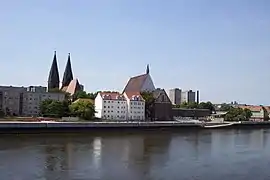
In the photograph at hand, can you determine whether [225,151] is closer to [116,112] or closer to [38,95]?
[116,112]

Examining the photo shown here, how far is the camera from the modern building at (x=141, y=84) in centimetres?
8062

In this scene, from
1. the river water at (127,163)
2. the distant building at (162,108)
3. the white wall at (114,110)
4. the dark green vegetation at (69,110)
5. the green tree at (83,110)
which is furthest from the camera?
the distant building at (162,108)

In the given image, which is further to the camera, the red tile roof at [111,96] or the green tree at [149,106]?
the green tree at [149,106]

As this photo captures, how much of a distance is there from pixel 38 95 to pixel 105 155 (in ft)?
160

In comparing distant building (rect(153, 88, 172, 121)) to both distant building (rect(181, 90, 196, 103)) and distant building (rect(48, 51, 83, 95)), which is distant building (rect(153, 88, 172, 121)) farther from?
distant building (rect(181, 90, 196, 103))

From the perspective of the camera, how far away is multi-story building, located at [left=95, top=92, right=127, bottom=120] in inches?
2522

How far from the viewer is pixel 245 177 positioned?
1753cm

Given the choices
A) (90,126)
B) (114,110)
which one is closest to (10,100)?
(114,110)

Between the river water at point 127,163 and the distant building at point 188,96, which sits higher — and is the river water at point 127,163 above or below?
below

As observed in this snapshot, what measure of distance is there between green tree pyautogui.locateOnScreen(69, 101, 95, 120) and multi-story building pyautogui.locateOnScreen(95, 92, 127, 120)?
7.62m

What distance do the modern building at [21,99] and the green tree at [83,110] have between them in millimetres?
14320

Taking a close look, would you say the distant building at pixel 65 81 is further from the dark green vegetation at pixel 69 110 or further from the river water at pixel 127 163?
the river water at pixel 127 163

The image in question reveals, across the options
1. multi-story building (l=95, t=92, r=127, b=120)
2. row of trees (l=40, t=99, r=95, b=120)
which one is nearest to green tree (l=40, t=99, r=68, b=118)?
row of trees (l=40, t=99, r=95, b=120)

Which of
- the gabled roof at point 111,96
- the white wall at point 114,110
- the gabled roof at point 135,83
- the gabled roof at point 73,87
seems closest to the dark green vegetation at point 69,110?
the white wall at point 114,110
